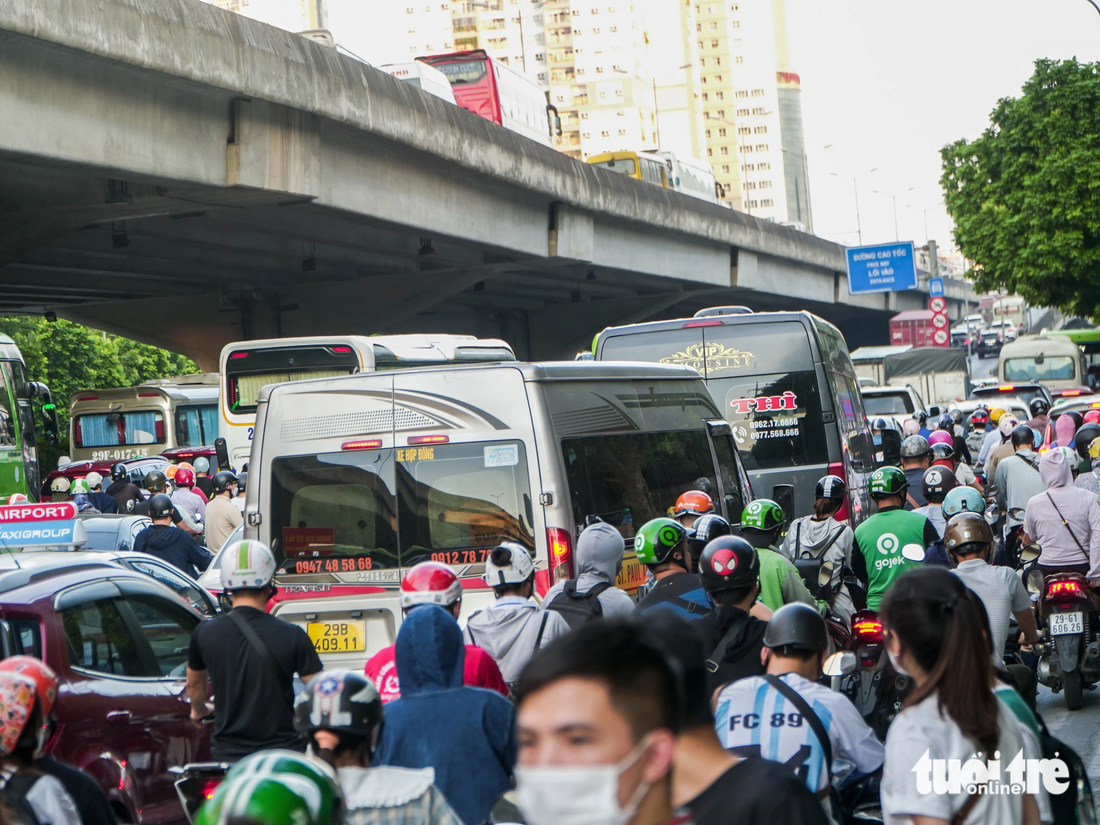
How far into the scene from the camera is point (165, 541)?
38.4 feet

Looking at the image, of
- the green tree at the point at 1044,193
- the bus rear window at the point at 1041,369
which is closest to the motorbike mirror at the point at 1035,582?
the green tree at the point at 1044,193

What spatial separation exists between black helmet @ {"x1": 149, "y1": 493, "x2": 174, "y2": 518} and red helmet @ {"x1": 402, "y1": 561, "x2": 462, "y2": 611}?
6.75 m

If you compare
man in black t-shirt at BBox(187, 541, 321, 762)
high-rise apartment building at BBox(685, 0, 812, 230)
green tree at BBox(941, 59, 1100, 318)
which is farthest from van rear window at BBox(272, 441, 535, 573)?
high-rise apartment building at BBox(685, 0, 812, 230)

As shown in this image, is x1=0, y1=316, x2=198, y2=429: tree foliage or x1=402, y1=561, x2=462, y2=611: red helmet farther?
x1=0, y1=316, x2=198, y2=429: tree foliage

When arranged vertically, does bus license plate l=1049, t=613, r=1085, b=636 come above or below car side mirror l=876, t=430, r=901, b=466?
below

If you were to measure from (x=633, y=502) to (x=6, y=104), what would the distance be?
8825mm

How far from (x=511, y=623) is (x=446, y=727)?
6.52 feet

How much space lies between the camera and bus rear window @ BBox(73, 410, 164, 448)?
114 feet

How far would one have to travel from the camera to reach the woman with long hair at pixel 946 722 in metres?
3.15

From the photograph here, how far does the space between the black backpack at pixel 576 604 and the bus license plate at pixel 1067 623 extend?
3690mm

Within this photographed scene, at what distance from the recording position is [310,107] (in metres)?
19.6

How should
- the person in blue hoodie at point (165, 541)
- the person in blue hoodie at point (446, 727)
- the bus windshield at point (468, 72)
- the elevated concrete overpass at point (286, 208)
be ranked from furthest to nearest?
1. the bus windshield at point (468, 72)
2. the elevated concrete overpass at point (286, 208)
3. the person in blue hoodie at point (165, 541)
4. the person in blue hoodie at point (446, 727)

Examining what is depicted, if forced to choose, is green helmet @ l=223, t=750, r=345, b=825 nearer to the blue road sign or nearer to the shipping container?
the blue road sign

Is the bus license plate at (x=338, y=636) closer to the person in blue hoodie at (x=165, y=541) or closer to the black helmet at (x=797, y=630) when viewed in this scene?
the person in blue hoodie at (x=165, y=541)
